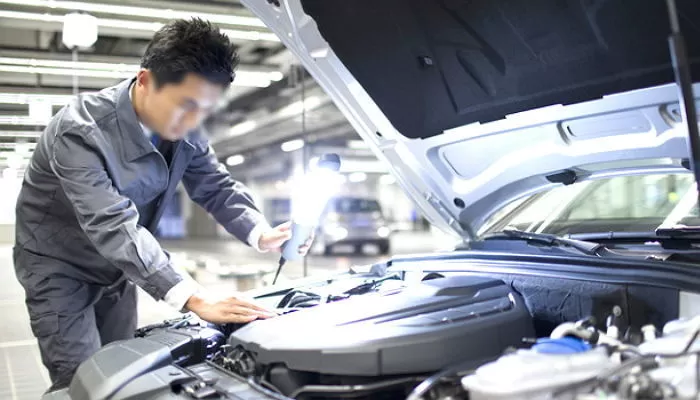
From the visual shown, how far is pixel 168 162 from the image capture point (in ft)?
6.41

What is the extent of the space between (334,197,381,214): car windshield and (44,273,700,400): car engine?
9831mm

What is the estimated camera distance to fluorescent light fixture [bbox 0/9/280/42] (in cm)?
359

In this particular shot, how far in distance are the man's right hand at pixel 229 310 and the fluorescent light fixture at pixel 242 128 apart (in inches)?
192

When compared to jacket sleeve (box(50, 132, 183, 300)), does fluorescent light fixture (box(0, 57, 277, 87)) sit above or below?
above

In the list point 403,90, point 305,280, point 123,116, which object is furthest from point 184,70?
point 305,280

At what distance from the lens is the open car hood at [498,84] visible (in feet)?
4.50

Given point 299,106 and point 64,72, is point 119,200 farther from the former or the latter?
point 299,106

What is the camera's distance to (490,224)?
92.4 inches

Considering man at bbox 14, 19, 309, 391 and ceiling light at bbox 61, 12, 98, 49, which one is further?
ceiling light at bbox 61, 12, 98, 49

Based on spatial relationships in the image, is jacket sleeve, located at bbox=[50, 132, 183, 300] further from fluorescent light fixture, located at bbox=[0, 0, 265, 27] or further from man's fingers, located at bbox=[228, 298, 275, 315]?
fluorescent light fixture, located at bbox=[0, 0, 265, 27]

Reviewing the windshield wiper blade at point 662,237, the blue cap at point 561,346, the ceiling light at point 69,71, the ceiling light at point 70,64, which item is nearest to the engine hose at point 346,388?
the blue cap at point 561,346

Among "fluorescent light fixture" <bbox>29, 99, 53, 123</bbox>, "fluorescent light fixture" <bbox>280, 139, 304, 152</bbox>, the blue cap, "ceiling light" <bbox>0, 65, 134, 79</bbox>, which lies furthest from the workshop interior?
"fluorescent light fixture" <bbox>280, 139, 304, 152</bbox>

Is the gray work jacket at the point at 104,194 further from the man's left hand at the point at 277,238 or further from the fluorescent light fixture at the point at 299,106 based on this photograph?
the fluorescent light fixture at the point at 299,106

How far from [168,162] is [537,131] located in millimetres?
1133
